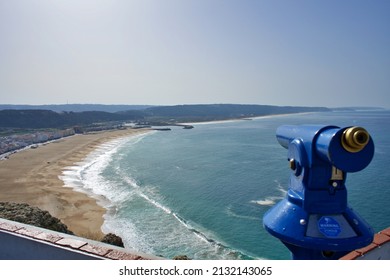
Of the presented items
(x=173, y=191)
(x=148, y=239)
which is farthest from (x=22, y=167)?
(x=148, y=239)

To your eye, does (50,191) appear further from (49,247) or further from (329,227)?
(329,227)

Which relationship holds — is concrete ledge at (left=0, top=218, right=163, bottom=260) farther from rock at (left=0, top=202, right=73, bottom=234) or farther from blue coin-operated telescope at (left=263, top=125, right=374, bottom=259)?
rock at (left=0, top=202, right=73, bottom=234)

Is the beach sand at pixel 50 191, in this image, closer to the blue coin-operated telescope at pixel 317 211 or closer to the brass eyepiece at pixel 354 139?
the blue coin-operated telescope at pixel 317 211

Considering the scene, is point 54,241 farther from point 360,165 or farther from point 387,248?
point 387,248

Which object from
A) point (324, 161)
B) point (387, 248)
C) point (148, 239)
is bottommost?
point (148, 239)

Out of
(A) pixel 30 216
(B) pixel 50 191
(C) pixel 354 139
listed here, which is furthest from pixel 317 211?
(B) pixel 50 191
